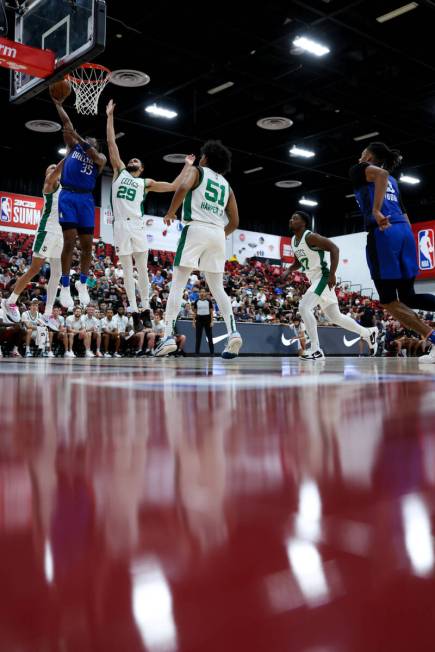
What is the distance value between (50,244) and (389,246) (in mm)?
3620

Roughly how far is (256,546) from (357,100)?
15.2 m

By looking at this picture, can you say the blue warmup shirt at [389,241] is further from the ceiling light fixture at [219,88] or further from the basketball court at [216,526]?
the ceiling light fixture at [219,88]

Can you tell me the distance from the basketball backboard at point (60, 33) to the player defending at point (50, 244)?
1.18 m

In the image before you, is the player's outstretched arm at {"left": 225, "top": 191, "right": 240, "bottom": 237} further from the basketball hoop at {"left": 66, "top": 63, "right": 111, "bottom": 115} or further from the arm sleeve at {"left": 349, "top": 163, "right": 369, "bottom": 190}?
the basketball hoop at {"left": 66, "top": 63, "right": 111, "bottom": 115}

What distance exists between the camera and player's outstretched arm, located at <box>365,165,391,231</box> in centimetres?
411

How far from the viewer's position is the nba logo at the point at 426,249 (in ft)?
76.6

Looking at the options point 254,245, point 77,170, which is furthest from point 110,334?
point 254,245

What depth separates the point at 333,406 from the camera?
141 centimetres

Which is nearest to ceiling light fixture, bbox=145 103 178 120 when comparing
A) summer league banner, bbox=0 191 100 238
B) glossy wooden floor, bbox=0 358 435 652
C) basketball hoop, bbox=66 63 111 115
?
summer league banner, bbox=0 191 100 238

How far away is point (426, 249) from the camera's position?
931 inches

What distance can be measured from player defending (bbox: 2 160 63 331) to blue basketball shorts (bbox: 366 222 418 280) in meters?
3.34

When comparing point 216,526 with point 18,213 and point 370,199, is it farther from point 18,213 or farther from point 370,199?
point 18,213

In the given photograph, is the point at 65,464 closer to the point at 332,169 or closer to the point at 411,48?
the point at 411,48

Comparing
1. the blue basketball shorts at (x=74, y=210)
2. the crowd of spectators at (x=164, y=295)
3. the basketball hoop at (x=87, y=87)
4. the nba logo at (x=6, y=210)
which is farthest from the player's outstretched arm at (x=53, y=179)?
the nba logo at (x=6, y=210)
